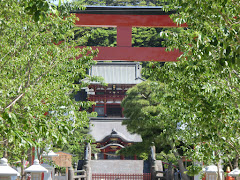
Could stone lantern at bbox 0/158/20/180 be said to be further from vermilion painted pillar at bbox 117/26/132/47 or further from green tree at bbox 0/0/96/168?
vermilion painted pillar at bbox 117/26/132/47

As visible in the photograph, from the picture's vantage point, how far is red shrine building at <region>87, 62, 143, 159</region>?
39.4 m

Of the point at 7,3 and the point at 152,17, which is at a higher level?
the point at 152,17

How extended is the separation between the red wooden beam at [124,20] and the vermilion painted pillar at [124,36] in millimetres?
180

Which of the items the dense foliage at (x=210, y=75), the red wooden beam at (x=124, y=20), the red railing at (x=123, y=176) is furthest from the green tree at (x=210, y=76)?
the red railing at (x=123, y=176)

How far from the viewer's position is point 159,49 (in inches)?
567

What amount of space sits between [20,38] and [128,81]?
3654 cm

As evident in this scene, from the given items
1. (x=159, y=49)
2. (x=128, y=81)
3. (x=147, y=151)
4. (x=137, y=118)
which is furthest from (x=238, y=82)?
(x=128, y=81)

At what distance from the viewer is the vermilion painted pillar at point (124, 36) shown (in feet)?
48.4

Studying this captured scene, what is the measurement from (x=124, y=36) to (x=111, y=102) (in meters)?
31.5

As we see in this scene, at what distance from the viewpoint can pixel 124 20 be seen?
48.9 feet

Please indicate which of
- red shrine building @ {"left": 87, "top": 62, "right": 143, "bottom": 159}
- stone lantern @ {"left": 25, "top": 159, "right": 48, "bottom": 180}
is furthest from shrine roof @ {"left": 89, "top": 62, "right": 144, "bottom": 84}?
stone lantern @ {"left": 25, "top": 159, "right": 48, "bottom": 180}

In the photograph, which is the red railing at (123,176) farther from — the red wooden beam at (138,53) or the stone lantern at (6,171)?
the stone lantern at (6,171)

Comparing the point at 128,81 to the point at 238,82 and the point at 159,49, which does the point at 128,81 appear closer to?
the point at 159,49

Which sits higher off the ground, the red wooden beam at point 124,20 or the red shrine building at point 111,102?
the red shrine building at point 111,102
